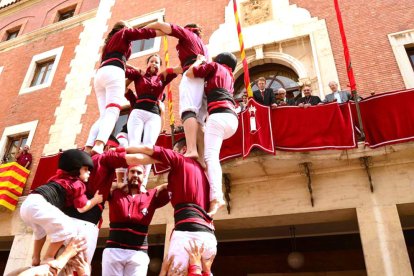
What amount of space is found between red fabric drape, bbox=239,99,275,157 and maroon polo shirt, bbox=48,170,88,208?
3987 mm

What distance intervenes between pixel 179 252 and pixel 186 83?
2116 mm

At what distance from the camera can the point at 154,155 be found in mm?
3488

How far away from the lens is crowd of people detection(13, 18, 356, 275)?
3.17 m

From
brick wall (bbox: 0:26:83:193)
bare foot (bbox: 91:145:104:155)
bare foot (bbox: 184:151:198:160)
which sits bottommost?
bare foot (bbox: 184:151:198:160)

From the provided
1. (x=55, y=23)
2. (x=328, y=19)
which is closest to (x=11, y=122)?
(x=55, y=23)

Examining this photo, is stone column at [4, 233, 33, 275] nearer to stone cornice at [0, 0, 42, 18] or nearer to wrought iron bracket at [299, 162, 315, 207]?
wrought iron bracket at [299, 162, 315, 207]

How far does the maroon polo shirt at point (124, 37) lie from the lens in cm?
479

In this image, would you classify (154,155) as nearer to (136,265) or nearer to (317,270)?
(136,265)

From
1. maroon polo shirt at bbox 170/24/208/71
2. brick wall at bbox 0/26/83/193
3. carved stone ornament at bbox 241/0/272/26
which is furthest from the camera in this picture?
brick wall at bbox 0/26/83/193

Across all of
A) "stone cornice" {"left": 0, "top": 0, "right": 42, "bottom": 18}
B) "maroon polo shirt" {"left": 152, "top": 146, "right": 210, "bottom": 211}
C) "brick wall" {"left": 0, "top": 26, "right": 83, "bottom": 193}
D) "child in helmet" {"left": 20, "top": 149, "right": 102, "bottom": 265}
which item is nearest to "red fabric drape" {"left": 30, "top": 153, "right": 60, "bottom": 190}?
"brick wall" {"left": 0, "top": 26, "right": 83, "bottom": 193}

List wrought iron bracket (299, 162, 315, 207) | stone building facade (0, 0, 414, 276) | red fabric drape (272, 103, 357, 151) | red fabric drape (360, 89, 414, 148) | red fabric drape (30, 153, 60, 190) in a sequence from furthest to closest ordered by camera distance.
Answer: red fabric drape (30, 153, 60, 190) < wrought iron bracket (299, 162, 315, 207) < stone building facade (0, 0, 414, 276) < red fabric drape (272, 103, 357, 151) < red fabric drape (360, 89, 414, 148)

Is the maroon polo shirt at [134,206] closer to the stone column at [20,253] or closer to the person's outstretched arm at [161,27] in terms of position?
the person's outstretched arm at [161,27]

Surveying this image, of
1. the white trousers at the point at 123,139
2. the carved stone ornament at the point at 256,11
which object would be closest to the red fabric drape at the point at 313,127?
the white trousers at the point at 123,139

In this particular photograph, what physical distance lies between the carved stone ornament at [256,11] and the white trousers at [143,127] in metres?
7.28
